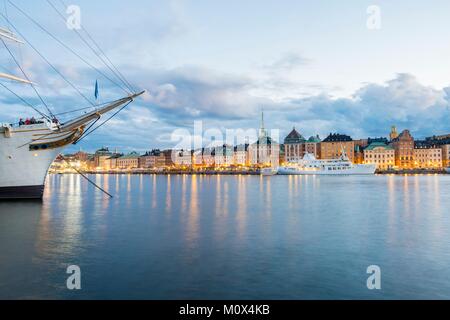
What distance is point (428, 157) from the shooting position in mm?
187250

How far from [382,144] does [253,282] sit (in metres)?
192

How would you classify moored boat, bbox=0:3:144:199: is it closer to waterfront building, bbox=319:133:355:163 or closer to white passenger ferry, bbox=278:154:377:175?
white passenger ferry, bbox=278:154:377:175

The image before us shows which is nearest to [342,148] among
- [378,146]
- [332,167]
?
[378,146]

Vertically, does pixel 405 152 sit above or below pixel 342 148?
below

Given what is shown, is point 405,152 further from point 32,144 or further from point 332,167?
point 32,144

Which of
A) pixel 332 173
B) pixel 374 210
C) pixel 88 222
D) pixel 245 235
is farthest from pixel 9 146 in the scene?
pixel 332 173

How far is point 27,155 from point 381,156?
17543cm

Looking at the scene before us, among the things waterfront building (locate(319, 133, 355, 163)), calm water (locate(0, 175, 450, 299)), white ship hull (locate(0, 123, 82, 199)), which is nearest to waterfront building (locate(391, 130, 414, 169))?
waterfront building (locate(319, 133, 355, 163))

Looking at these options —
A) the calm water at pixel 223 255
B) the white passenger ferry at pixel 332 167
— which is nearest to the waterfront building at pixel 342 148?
the white passenger ferry at pixel 332 167

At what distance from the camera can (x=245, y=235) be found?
899 inches

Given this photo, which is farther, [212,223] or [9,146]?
[9,146]

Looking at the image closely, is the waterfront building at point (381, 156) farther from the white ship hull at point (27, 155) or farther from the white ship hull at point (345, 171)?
the white ship hull at point (27, 155)

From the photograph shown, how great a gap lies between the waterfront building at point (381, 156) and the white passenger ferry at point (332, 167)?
74.2ft
